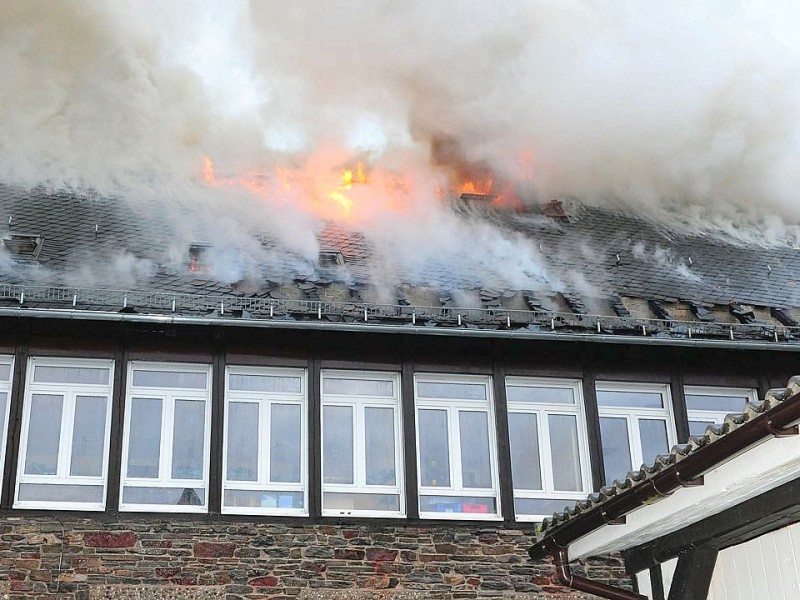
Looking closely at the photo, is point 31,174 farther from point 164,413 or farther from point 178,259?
point 164,413

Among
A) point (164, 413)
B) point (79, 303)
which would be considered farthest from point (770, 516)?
point (79, 303)

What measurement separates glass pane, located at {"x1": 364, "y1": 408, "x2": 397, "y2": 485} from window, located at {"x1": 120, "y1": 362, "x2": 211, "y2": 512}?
1.61 meters

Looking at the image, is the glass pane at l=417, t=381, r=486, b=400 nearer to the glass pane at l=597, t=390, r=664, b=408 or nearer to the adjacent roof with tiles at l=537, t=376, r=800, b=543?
the glass pane at l=597, t=390, r=664, b=408

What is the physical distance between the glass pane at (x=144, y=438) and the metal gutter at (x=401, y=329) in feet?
2.78

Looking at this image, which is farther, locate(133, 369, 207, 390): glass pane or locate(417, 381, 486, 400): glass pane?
locate(417, 381, 486, 400): glass pane

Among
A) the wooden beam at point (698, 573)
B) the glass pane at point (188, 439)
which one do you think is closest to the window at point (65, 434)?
the glass pane at point (188, 439)

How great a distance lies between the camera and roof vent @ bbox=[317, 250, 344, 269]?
14.6m

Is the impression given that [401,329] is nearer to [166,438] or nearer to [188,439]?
[188,439]

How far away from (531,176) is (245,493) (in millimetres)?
7972

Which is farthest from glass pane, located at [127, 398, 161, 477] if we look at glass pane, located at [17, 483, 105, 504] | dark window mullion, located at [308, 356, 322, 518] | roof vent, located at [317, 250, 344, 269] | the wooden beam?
the wooden beam

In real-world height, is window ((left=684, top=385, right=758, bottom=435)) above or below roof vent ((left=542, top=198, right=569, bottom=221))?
below

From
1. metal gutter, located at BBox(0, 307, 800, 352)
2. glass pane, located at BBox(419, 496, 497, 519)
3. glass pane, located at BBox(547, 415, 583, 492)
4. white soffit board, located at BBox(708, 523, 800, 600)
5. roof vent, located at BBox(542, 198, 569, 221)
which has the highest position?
roof vent, located at BBox(542, 198, 569, 221)

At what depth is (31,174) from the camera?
16.2 metres

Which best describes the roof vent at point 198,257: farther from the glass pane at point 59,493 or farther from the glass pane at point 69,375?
the glass pane at point 59,493
